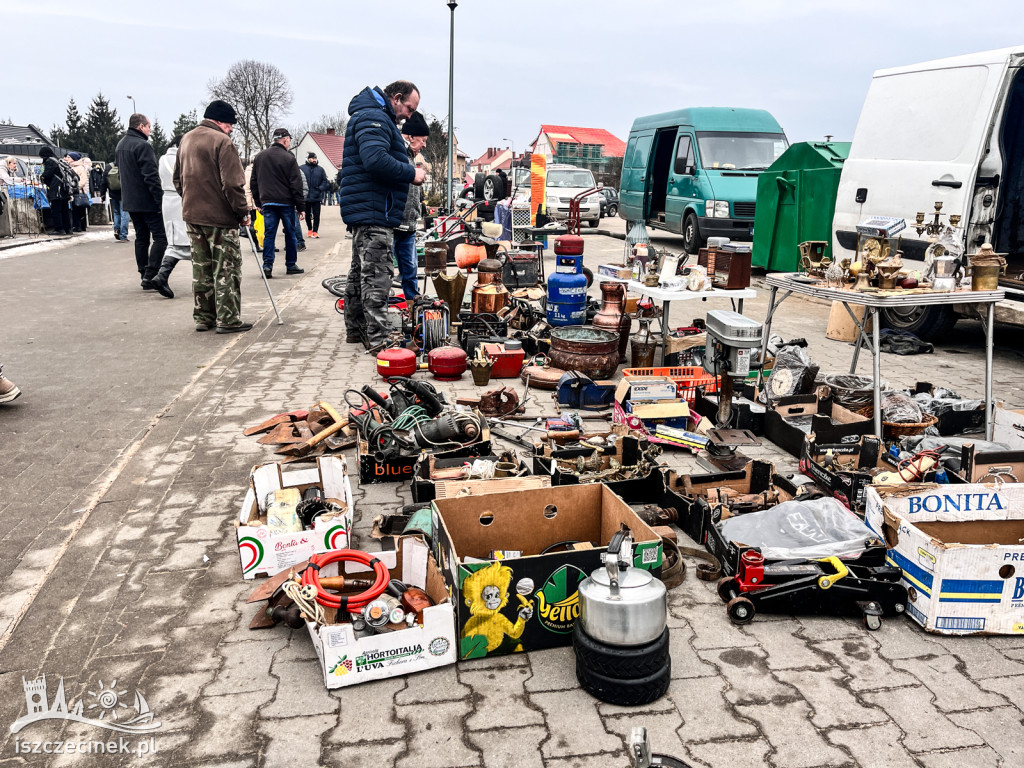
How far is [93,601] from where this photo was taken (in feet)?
10.1

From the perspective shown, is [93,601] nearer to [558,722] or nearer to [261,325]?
[558,722]

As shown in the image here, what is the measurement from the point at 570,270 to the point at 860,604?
18.0ft

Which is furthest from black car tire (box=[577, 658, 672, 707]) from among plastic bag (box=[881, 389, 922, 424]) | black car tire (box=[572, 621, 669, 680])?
plastic bag (box=[881, 389, 922, 424])

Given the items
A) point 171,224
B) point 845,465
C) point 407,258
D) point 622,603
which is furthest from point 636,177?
point 622,603

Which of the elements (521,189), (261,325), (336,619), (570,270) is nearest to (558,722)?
(336,619)

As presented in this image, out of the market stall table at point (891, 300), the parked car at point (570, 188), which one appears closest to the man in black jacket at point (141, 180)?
the market stall table at point (891, 300)

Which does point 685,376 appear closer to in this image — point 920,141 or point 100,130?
point 920,141

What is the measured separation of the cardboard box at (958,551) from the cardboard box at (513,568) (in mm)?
1065

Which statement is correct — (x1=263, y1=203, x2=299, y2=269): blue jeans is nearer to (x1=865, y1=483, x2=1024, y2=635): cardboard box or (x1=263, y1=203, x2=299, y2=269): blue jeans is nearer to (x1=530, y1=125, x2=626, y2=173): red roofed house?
(x1=865, y1=483, x2=1024, y2=635): cardboard box

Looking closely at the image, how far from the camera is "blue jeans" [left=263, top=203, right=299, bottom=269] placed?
1205 centimetres

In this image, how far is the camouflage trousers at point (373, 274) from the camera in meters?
6.84

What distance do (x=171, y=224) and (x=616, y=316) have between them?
21.2ft

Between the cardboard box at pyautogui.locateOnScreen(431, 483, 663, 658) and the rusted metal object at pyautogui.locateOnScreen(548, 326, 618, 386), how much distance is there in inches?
126

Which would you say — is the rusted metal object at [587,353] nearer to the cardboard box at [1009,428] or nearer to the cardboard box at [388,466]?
the cardboard box at [388,466]
